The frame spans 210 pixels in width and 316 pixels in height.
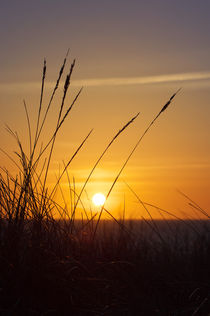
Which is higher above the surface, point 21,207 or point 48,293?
point 21,207

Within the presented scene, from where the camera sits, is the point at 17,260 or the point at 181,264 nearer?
the point at 17,260

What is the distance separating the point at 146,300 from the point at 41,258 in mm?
581

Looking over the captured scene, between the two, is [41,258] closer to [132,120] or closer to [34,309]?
[34,309]

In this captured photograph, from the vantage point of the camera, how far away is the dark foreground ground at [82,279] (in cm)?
234

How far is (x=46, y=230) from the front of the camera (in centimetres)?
288

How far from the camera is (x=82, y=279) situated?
2496 mm

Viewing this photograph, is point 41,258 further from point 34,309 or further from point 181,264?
point 181,264

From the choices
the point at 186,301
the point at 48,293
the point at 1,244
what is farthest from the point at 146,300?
the point at 1,244

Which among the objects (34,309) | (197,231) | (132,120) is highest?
(132,120)

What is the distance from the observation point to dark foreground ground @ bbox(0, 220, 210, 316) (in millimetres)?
2340

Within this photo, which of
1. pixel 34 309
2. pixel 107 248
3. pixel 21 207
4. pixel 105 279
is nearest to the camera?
pixel 34 309

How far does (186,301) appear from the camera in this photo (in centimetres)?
280

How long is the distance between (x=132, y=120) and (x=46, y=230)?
717mm

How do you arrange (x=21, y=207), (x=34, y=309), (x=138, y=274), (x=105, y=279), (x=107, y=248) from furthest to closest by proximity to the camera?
1. (x=107, y=248)
2. (x=138, y=274)
3. (x=21, y=207)
4. (x=105, y=279)
5. (x=34, y=309)
